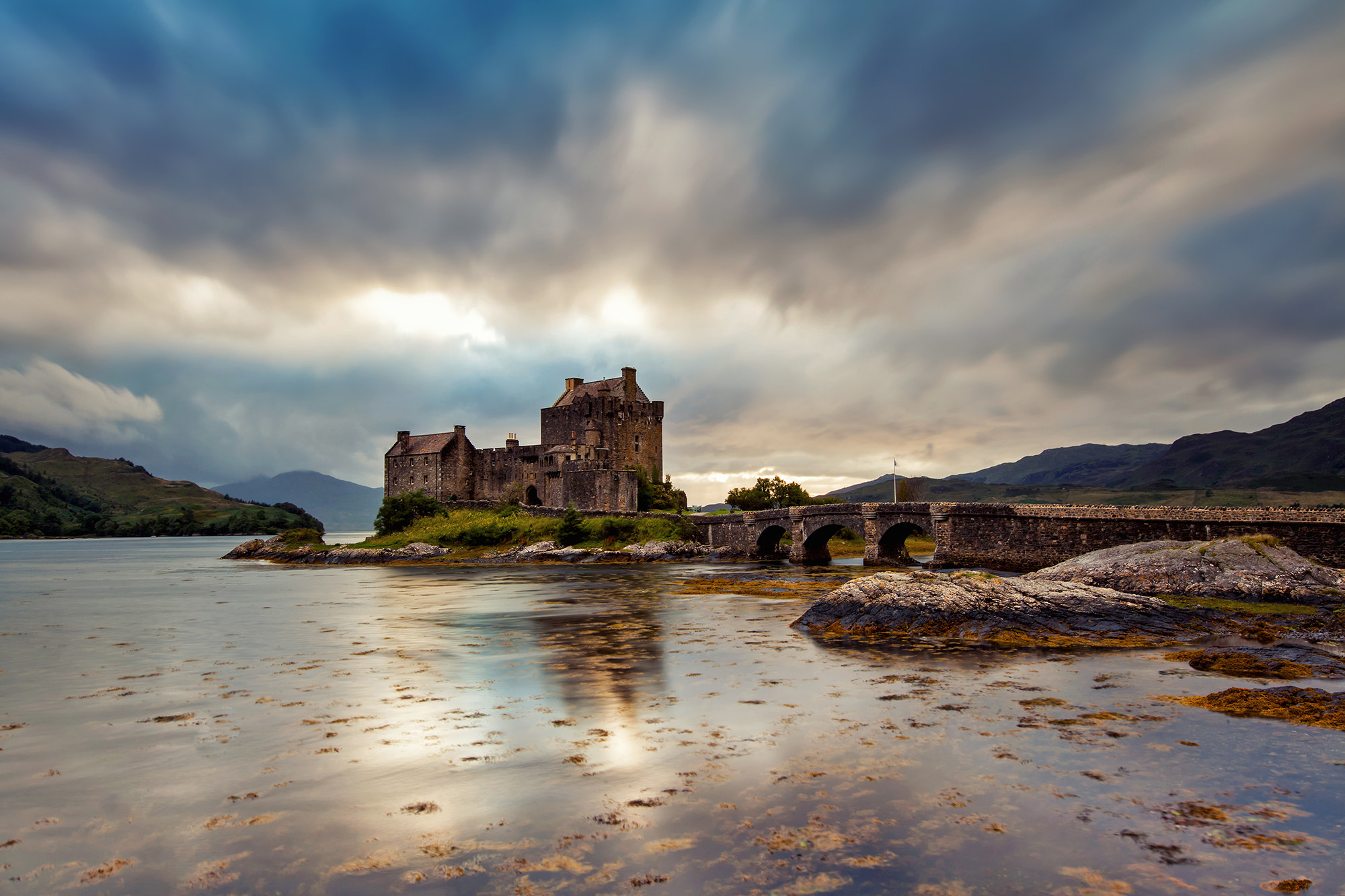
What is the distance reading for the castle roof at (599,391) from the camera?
7209 centimetres

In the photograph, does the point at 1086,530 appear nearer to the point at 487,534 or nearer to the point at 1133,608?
the point at 1133,608

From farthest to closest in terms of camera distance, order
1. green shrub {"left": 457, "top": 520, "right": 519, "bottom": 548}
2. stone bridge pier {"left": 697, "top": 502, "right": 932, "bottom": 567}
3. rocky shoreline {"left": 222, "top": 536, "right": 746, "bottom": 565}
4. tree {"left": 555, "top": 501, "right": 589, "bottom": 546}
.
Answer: green shrub {"left": 457, "top": 520, "right": 519, "bottom": 548} → tree {"left": 555, "top": 501, "right": 589, "bottom": 546} → rocky shoreline {"left": 222, "top": 536, "right": 746, "bottom": 565} → stone bridge pier {"left": 697, "top": 502, "right": 932, "bottom": 567}

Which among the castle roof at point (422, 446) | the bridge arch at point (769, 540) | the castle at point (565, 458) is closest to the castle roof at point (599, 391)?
the castle at point (565, 458)

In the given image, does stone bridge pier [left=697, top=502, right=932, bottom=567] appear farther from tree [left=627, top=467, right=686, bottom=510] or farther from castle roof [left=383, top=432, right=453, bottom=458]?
castle roof [left=383, top=432, right=453, bottom=458]

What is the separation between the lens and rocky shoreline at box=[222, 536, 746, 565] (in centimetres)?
5650

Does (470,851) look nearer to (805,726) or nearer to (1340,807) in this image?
(805,726)

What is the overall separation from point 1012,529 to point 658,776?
33.7 meters

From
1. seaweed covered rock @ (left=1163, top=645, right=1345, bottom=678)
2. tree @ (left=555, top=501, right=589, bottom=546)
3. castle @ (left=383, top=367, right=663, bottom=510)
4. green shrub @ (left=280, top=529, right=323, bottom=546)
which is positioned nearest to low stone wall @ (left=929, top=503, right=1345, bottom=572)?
seaweed covered rock @ (left=1163, top=645, right=1345, bottom=678)

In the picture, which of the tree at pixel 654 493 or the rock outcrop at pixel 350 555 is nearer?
the rock outcrop at pixel 350 555

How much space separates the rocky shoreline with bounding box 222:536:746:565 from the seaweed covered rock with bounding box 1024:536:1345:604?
32696 mm

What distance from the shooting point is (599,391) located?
237 ft

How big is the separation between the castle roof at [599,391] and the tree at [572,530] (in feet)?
51.8

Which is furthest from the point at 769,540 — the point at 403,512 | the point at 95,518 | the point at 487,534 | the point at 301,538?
the point at 95,518

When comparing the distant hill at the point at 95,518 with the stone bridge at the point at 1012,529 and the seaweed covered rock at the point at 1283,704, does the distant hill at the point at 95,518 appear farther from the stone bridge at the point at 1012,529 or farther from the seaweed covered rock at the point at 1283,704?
the seaweed covered rock at the point at 1283,704
